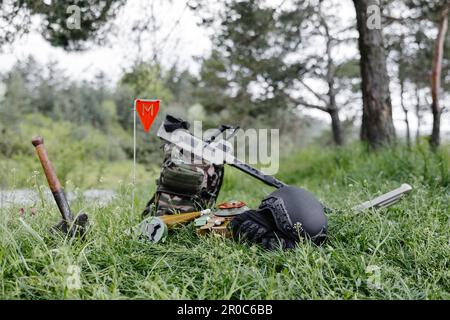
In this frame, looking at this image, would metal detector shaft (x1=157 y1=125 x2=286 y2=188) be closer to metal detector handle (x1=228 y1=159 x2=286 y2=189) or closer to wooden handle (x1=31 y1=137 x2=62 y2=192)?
metal detector handle (x1=228 y1=159 x2=286 y2=189)

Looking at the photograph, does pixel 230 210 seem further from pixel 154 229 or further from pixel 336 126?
pixel 336 126

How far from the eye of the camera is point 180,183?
10.1 feet

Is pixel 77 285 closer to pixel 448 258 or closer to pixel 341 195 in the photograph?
pixel 448 258

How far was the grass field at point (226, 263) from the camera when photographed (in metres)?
1.82

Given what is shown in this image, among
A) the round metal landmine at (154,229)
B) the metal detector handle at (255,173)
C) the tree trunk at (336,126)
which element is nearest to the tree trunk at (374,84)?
the metal detector handle at (255,173)

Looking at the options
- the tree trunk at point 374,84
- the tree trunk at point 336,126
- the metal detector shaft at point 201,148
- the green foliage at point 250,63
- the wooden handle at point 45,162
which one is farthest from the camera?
the tree trunk at point 336,126

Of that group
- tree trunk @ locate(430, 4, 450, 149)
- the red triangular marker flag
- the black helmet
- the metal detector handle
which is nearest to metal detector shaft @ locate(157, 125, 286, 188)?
the metal detector handle

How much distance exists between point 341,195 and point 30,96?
27.5 metres

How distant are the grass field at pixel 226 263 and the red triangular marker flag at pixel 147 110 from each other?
665 millimetres

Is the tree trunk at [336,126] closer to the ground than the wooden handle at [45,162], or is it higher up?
higher up

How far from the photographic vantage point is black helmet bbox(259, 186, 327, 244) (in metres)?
2.33

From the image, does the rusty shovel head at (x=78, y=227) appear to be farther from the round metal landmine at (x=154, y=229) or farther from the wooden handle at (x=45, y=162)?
the round metal landmine at (x=154, y=229)

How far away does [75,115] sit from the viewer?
2612 cm

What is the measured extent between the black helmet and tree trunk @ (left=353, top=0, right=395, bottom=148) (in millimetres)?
4062
